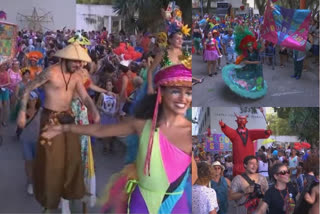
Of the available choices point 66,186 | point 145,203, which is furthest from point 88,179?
point 145,203

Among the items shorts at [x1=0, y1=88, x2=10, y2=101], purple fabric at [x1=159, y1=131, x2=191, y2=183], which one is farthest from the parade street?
shorts at [x1=0, y1=88, x2=10, y2=101]

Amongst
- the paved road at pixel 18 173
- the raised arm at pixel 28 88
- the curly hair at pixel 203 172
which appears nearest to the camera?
the raised arm at pixel 28 88

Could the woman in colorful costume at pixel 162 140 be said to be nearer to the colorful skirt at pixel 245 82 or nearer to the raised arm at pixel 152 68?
the raised arm at pixel 152 68

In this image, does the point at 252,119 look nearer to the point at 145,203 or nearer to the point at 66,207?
the point at 145,203

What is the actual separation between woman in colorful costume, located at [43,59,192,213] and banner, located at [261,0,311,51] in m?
0.53

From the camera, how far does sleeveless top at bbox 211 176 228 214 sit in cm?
297

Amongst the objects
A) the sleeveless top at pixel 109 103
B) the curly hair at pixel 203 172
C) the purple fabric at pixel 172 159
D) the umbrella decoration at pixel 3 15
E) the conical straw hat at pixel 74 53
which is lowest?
the curly hair at pixel 203 172

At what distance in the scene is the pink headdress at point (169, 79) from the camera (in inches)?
106

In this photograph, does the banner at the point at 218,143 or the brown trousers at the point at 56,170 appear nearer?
the brown trousers at the point at 56,170

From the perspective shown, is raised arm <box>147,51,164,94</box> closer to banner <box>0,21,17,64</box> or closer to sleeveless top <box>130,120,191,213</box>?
sleeveless top <box>130,120,191,213</box>

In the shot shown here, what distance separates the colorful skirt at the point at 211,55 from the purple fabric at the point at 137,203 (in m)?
0.81

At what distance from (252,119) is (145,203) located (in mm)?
754

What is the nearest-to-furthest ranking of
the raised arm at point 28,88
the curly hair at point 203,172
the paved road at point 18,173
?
the raised arm at point 28,88 < the paved road at point 18,173 < the curly hair at point 203,172

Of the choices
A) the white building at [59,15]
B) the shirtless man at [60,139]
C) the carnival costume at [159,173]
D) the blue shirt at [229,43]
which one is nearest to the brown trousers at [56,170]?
the shirtless man at [60,139]
